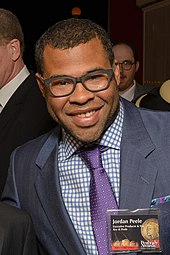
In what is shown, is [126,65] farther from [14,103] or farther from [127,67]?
[14,103]

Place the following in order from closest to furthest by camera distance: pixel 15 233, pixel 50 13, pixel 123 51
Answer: pixel 15 233
pixel 123 51
pixel 50 13

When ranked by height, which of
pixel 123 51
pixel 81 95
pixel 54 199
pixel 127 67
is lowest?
pixel 54 199

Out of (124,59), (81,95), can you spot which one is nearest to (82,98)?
(81,95)

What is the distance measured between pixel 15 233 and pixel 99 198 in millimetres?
336

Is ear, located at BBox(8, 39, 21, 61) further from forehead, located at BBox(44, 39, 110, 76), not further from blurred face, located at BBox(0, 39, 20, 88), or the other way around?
forehead, located at BBox(44, 39, 110, 76)

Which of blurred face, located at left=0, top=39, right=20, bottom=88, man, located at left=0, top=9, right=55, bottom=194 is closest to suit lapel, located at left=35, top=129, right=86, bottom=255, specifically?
man, located at left=0, top=9, right=55, bottom=194

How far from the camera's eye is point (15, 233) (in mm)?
1197

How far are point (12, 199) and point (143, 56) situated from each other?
14.8ft

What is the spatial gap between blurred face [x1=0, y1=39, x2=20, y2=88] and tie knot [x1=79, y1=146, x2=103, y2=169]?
767 mm

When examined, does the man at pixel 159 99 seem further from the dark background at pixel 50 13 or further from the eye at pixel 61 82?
the dark background at pixel 50 13

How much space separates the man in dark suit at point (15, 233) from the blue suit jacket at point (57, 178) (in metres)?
0.26

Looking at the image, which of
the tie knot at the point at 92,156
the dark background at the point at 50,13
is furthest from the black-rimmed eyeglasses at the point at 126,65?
the dark background at the point at 50,13

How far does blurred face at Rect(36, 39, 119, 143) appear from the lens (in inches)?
54.9

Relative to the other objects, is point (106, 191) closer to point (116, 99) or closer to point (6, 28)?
point (116, 99)
